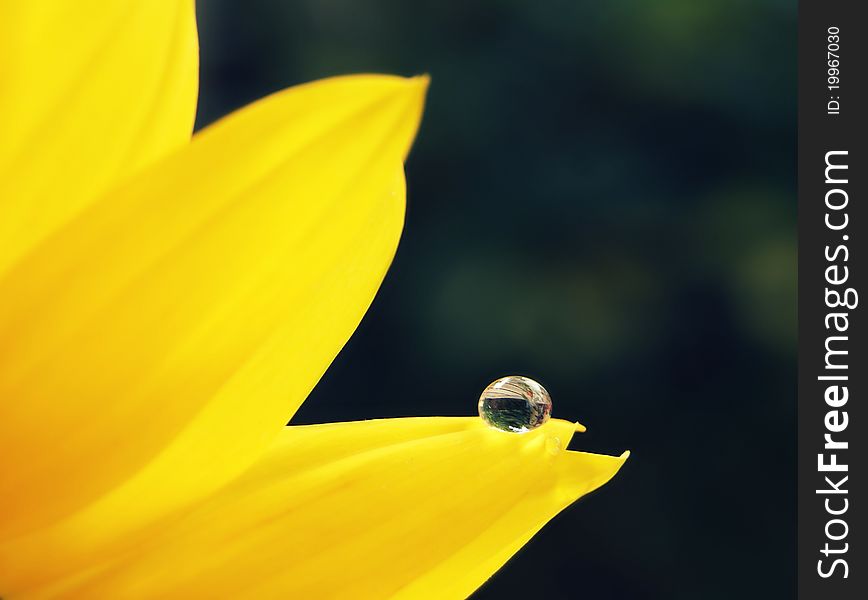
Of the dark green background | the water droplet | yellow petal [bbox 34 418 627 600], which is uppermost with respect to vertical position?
the dark green background

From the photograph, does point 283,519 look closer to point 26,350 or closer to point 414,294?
point 26,350

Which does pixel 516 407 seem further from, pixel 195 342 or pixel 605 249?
pixel 605 249

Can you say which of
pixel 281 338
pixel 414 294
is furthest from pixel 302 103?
pixel 414 294

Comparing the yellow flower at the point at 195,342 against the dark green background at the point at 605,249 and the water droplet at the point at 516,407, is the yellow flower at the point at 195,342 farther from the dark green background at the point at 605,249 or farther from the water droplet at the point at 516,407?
the dark green background at the point at 605,249

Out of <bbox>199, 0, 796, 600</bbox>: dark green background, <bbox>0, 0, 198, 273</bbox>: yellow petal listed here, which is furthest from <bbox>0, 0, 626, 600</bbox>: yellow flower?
<bbox>199, 0, 796, 600</bbox>: dark green background

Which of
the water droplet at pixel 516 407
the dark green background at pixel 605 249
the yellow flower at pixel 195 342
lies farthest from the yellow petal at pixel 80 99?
the dark green background at pixel 605 249

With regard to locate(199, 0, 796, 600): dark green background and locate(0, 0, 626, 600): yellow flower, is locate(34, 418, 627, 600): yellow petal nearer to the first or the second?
locate(0, 0, 626, 600): yellow flower
